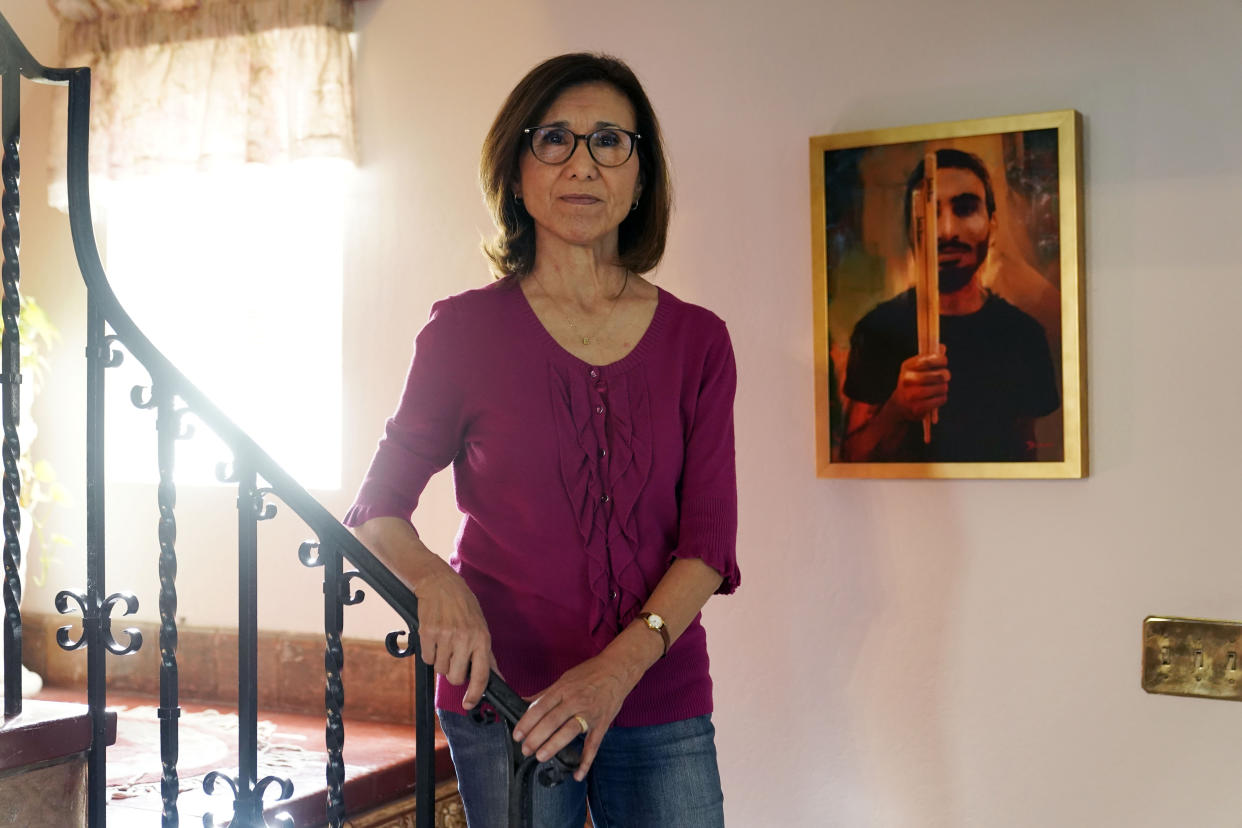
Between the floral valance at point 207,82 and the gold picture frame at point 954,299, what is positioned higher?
the floral valance at point 207,82

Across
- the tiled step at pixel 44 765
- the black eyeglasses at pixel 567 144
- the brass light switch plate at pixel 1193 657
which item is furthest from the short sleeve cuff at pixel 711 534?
the brass light switch plate at pixel 1193 657

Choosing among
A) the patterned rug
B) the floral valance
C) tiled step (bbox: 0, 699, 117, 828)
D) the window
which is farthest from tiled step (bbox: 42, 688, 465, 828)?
the floral valance

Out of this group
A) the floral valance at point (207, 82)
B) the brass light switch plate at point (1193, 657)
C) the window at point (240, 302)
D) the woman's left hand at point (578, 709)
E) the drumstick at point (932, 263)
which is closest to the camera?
the woman's left hand at point (578, 709)

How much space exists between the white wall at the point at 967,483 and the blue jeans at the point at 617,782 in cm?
115

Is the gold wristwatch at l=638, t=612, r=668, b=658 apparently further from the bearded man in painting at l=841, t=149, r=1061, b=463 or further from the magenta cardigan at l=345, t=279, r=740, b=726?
the bearded man in painting at l=841, t=149, r=1061, b=463

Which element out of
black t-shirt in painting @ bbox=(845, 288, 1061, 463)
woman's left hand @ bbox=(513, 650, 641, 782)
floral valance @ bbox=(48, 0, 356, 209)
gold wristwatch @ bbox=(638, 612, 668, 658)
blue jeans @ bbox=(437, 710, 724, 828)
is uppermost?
floral valance @ bbox=(48, 0, 356, 209)

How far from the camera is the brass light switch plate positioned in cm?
249

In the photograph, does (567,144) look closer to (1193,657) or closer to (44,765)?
(44,765)

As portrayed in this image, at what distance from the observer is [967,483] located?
2744 mm

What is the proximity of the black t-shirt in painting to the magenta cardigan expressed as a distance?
1.06 meters

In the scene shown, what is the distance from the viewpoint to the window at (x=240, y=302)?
3.76 metres

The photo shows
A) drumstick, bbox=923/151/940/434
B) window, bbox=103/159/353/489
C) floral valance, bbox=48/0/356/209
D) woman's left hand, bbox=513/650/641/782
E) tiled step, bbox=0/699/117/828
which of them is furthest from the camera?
window, bbox=103/159/353/489

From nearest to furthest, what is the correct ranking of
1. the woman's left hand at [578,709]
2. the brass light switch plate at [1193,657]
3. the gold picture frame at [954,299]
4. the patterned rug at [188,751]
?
the woman's left hand at [578,709] < the brass light switch plate at [1193,657] < the gold picture frame at [954,299] < the patterned rug at [188,751]

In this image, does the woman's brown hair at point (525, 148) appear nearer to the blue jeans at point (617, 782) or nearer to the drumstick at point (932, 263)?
the blue jeans at point (617, 782)
